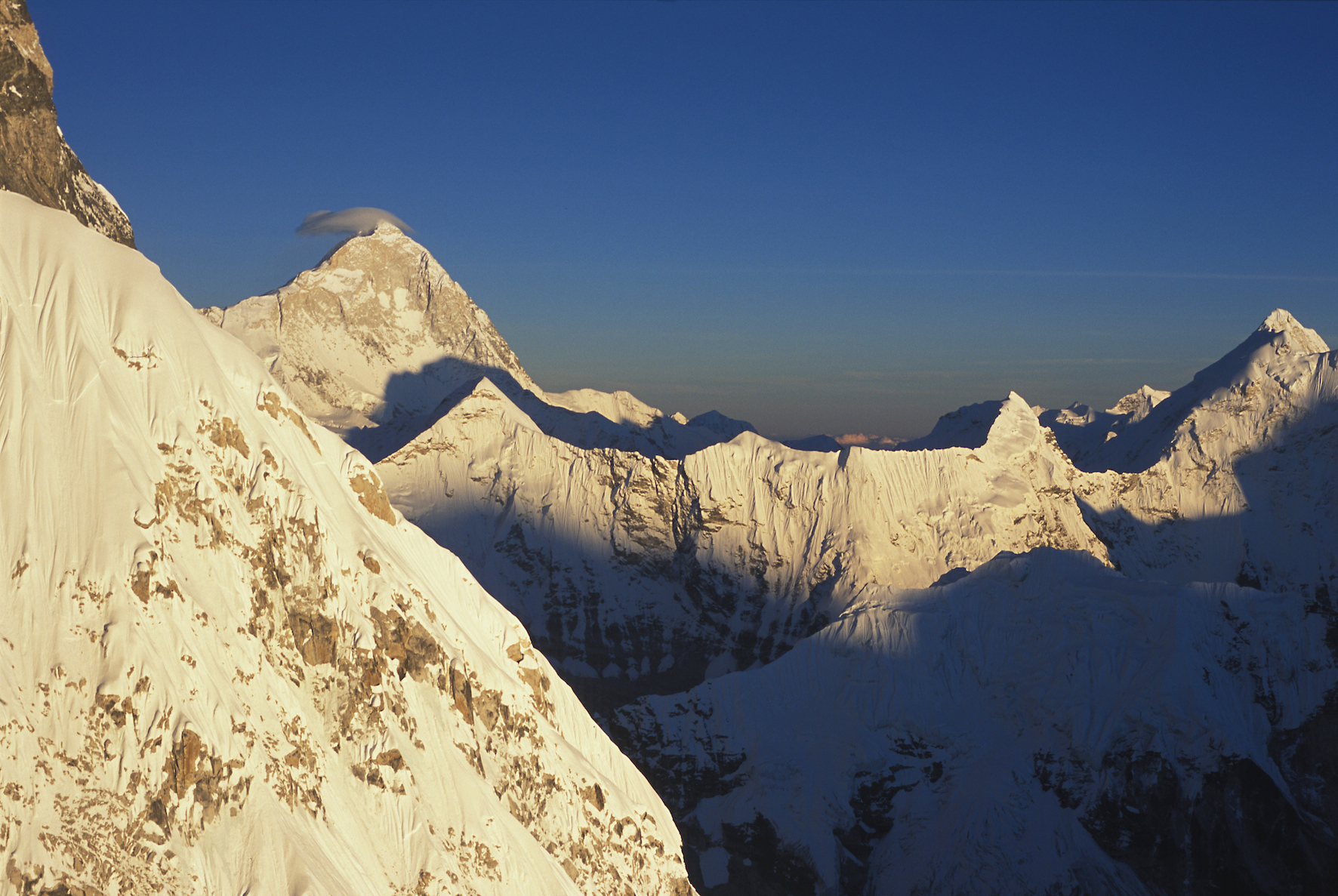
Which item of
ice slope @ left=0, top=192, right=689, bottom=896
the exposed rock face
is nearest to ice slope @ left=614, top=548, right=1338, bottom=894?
ice slope @ left=0, top=192, right=689, bottom=896

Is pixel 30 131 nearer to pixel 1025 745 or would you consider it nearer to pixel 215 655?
pixel 215 655

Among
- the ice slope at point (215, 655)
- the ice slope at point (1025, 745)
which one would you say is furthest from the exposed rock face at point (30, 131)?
the ice slope at point (1025, 745)

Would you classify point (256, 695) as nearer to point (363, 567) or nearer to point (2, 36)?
point (363, 567)

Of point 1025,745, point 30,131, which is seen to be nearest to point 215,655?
point 30,131

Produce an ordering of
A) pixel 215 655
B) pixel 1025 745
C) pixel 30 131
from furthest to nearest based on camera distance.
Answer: pixel 1025 745
pixel 30 131
pixel 215 655

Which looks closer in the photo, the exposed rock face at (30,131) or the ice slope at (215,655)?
the ice slope at (215,655)

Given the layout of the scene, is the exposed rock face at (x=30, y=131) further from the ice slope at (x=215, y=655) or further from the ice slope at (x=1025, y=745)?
the ice slope at (x=1025, y=745)
